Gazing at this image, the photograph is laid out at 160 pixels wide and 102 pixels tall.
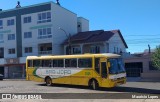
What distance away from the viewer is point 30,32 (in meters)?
→ 53.3

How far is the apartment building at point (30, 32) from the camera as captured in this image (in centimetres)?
5122

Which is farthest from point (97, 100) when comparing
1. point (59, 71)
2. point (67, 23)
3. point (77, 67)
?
point (67, 23)

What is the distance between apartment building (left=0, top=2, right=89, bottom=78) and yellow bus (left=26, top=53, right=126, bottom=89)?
22.4 metres

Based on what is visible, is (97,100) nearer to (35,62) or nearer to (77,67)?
(77,67)

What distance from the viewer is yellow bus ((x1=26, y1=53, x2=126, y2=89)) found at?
73.3 feet

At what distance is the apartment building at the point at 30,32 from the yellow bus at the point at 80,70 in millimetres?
22414

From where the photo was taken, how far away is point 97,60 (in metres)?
23.0

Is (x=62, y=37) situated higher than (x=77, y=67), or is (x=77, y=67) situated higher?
(x=62, y=37)

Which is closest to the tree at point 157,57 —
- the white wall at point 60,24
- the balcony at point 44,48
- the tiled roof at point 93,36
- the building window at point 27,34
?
the tiled roof at point 93,36

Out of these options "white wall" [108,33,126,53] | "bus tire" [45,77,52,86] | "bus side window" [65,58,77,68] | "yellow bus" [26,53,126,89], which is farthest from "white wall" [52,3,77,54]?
"bus side window" [65,58,77,68]

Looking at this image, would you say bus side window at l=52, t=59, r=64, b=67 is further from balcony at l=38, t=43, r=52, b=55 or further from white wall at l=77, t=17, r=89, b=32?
white wall at l=77, t=17, r=89, b=32

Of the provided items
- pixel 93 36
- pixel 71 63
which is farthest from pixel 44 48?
pixel 71 63

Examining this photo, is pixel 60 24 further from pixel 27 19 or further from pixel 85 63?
pixel 85 63

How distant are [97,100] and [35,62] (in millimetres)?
13362
